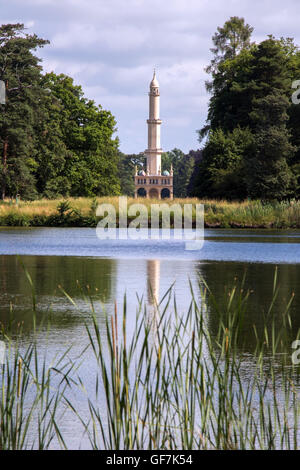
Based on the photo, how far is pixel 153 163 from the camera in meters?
145

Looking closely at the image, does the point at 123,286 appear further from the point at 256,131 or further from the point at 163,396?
the point at 256,131

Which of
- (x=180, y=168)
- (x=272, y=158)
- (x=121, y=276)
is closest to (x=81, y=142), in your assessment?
(x=272, y=158)

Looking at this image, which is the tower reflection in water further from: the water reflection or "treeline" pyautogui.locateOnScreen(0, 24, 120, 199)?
"treeline" pyautogui.locateOnScreen(0, 24, 120, 199)

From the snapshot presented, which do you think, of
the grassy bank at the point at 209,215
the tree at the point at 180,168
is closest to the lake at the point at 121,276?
the grassy bank at the point at 209,215

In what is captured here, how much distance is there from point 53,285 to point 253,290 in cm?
344

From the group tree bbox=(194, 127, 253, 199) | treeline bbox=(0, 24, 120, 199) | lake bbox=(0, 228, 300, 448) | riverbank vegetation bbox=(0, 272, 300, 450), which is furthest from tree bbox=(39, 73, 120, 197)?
riverbank vegetation bbox=(0, 272, 300, 450)

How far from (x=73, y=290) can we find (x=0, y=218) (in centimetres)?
3046

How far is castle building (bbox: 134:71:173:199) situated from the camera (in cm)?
14312

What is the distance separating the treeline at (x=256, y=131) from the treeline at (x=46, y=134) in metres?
11.7

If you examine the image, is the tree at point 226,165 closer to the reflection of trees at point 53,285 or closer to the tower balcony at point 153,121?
the reflection of trees at point 53,285

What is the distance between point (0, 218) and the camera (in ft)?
140

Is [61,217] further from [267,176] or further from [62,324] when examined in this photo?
[62,324]

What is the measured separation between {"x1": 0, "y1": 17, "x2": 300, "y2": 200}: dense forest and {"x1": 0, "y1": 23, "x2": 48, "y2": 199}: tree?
0.07m
